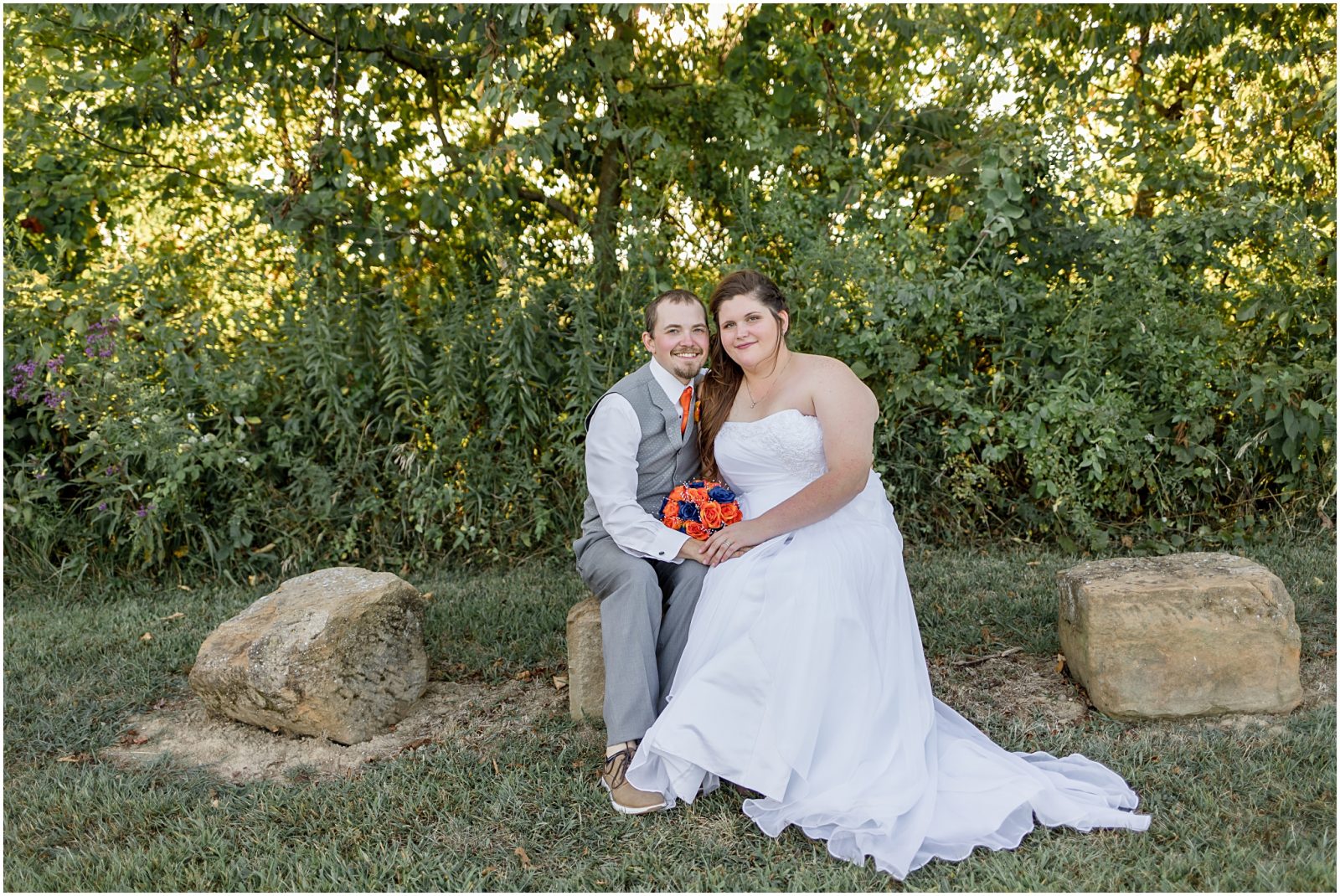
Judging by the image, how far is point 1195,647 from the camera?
351 cm

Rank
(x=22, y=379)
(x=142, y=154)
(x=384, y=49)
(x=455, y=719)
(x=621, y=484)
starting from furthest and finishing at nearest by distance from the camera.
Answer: (x=142, y=154), (x=384, y=49), (x=22, y=379), (x=455, y=719), (x=621, y=484)

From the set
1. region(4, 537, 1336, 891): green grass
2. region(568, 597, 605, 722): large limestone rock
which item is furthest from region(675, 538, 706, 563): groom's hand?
region(4, 537, 1336, 891): green grass

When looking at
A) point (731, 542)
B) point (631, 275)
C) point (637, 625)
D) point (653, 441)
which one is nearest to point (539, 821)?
point (637, 625)

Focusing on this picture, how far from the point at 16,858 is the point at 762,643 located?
7.59 ft

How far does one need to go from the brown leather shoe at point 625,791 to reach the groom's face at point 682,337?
52.7 inches

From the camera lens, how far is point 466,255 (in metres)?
6.19

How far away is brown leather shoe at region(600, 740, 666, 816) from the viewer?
9.98 ft

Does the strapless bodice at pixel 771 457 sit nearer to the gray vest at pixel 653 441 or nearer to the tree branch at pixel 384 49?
the gray vest at pixel 653 441

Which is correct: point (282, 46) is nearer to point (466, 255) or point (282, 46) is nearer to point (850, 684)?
point (466, 255)

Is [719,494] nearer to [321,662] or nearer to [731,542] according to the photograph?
[731,542]

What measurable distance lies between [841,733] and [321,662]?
187 cm

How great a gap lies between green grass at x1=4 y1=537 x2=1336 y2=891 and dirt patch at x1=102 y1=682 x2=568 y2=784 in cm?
8

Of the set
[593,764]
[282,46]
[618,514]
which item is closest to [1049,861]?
[593,764]

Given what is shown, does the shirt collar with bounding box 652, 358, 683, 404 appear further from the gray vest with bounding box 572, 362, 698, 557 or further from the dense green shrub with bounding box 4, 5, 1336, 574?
the dense green shrub with bounding box 4, 5, 1336, 574
